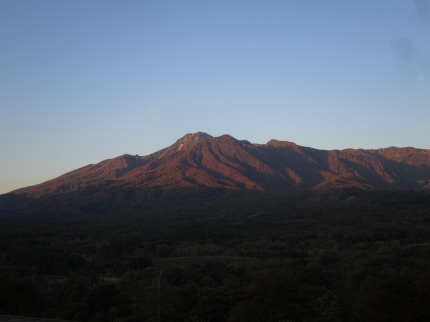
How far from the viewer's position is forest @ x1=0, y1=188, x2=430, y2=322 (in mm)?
32656

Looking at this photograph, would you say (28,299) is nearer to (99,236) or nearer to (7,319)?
(7,319)

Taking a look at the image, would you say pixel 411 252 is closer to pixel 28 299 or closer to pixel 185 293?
pixel 185 293

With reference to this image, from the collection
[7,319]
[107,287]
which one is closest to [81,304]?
[107,287]

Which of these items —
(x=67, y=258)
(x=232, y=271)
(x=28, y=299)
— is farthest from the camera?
(x=67, y=258)

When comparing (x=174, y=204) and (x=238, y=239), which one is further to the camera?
(x=174, y=204)

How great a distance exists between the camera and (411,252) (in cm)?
6419

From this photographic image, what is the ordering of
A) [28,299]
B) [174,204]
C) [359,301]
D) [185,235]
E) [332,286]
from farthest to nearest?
[174,204] → [185,235] → [332,286] → [28,299] → [359,301]

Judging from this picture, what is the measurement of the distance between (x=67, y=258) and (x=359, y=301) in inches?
2097

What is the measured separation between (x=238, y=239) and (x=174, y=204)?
8822 cm

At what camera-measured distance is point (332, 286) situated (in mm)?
43094

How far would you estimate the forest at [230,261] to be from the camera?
3266cm

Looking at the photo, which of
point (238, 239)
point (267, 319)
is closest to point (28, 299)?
point (267, 319)

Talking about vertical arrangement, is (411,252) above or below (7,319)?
below

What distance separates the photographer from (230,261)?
7131 cm
